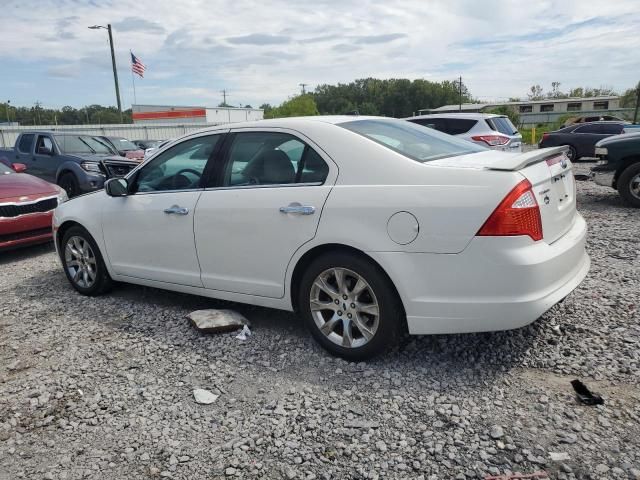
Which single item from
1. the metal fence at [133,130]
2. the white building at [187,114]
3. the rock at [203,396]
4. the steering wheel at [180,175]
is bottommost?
the rock at [203,396]

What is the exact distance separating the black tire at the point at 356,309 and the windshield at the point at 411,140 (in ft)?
2.55

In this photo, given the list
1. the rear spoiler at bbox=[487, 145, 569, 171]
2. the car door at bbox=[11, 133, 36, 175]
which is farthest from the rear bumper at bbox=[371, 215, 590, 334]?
the car door at bbox=[11, 133, 36, 175]

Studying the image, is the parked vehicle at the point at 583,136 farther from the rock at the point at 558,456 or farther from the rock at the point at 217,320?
the rock at the point at 558,456

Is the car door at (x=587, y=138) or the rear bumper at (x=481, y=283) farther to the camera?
the car door at (x=587, y=138)

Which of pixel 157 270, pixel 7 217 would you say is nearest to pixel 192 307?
pixel 157 270

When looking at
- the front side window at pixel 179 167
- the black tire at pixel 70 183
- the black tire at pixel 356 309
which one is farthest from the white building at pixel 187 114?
the black tire at pixel 356 309

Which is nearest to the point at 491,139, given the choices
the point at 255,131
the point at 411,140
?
the point at 411,140

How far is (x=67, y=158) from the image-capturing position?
11.3 metres

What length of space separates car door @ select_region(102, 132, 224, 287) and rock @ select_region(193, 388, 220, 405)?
110 cm

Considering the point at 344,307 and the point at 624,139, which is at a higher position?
the point at 624,139

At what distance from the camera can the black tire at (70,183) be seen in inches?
438

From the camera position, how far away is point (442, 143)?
3.88 meters

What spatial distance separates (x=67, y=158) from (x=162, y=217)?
833 centimetres

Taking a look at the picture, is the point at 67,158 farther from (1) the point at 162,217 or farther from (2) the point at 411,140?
(2) the point at 411,140
